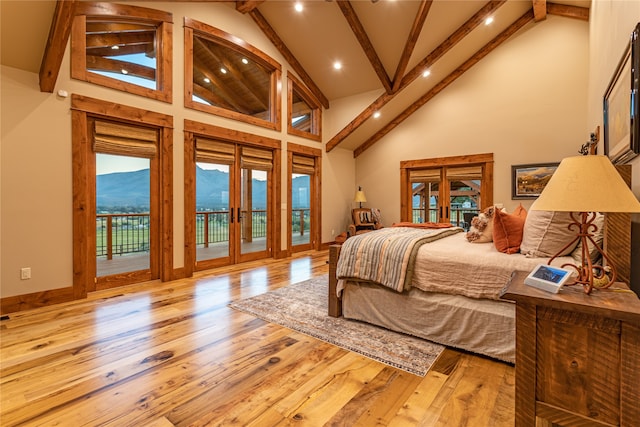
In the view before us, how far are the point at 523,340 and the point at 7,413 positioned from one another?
2.63m

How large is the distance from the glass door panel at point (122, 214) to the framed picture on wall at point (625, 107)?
488 centimetres

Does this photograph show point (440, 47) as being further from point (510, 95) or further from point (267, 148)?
point (267, 148)

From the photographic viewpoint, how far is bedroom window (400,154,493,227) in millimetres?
6121

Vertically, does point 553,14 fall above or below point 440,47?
above

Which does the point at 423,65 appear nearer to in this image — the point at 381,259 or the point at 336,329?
the point at 381,259

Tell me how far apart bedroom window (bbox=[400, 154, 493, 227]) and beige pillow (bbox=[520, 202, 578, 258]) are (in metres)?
4.23

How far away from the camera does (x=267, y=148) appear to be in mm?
5863

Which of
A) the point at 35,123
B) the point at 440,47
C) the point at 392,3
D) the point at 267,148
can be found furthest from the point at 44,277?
the point at 440,47

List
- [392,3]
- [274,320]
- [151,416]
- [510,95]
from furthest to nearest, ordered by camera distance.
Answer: [510,95] < [392,3] < [274,320] < [151,416]

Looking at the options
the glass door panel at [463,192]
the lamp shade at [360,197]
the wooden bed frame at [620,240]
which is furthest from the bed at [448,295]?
the lamp shade at [360,197]

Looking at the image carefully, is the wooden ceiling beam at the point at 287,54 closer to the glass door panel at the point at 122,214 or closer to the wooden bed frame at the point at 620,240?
the glass door panel at the point at 122,214

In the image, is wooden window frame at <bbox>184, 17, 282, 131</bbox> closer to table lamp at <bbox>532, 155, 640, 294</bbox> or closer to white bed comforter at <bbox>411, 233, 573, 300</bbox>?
white bed comforter at <bbox>411, 233, 573, 300</bbox>

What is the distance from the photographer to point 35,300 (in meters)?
3.23

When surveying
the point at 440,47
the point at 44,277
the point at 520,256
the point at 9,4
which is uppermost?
the point at 440,47
